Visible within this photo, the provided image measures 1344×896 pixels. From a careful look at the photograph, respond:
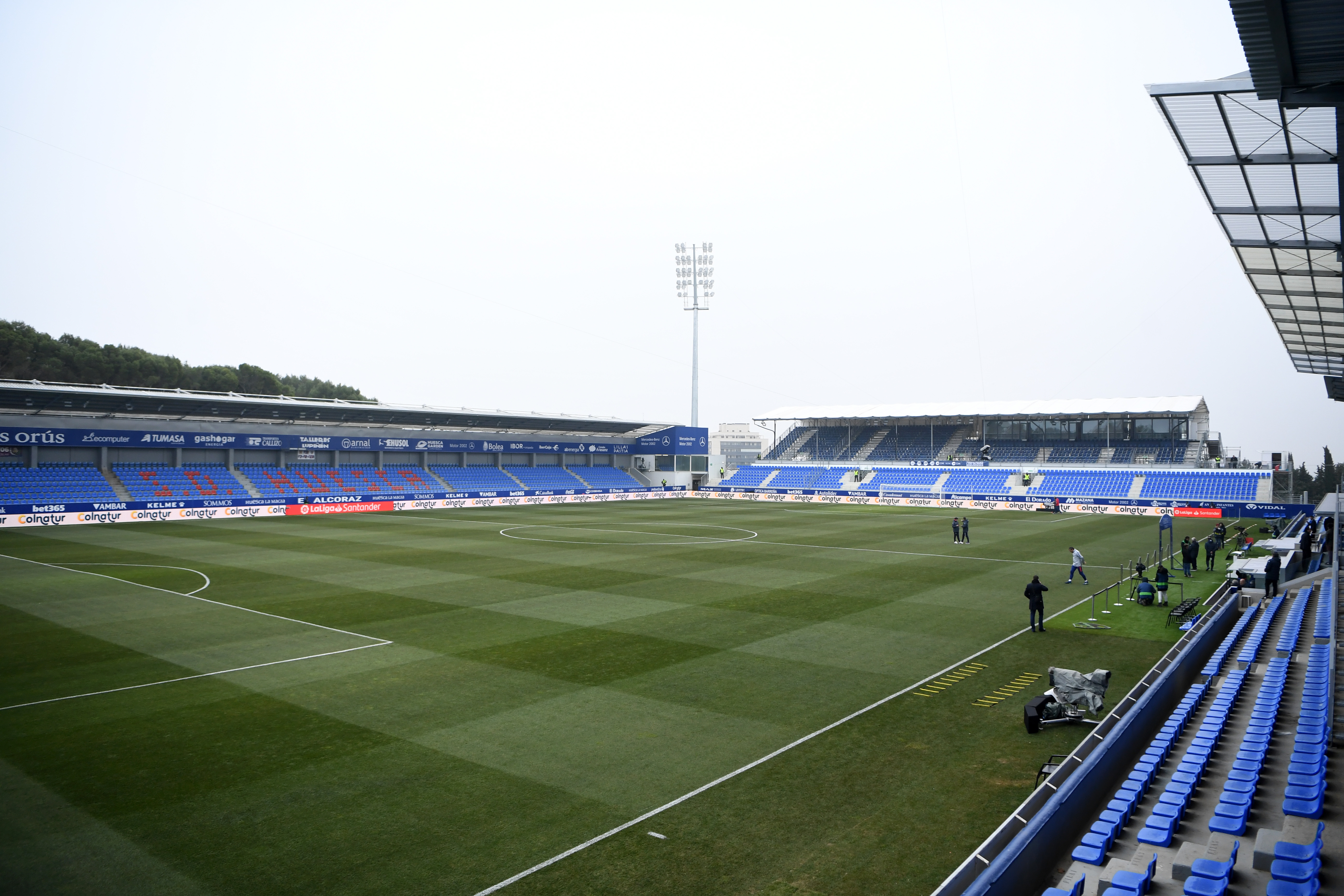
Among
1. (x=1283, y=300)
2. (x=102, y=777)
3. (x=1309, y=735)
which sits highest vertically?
(x=1283, y=300)

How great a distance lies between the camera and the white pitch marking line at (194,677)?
42.4ft

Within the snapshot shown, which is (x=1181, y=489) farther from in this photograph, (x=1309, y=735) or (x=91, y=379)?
(x=91, y=379)

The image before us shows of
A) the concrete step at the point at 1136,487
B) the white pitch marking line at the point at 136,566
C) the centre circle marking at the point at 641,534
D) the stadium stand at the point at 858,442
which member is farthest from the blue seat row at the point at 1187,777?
the stadium stand at the point at 858,442

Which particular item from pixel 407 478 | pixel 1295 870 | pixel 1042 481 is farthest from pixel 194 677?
pixel 1042 481

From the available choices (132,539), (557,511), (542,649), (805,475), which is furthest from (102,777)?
(805,475)

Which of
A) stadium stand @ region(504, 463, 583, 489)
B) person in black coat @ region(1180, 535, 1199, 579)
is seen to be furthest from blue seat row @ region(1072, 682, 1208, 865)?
stadium stand @ region(504, 463, 583, 489)

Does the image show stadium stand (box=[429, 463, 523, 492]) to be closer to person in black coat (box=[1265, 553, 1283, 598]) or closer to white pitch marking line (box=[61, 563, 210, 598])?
white pitch marking line (box=[61, 563, 210, 598])

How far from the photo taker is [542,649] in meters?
16.4

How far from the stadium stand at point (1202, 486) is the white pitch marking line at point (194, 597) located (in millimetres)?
57155

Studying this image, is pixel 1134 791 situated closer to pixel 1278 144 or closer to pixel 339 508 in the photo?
pixel 1278 144

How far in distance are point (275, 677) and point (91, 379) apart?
3174 inches

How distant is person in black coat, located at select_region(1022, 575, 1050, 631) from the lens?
1769 cm

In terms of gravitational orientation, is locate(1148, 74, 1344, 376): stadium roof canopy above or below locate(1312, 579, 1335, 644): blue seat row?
above

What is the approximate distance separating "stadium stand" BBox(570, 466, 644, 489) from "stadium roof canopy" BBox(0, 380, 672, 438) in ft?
14.4
